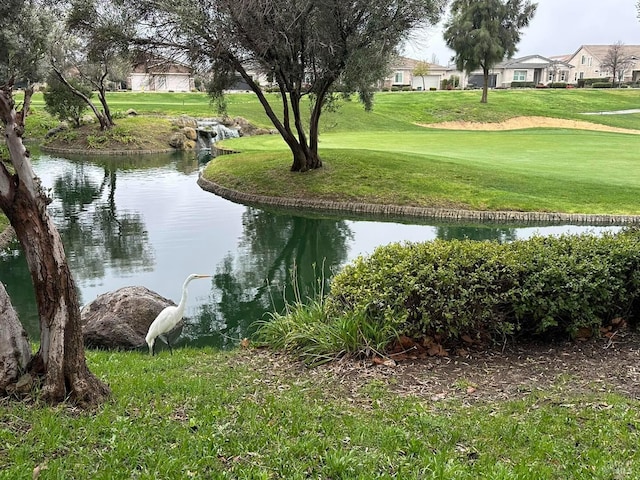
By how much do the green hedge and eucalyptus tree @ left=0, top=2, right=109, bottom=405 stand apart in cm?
269

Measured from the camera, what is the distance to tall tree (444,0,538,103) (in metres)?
50.4

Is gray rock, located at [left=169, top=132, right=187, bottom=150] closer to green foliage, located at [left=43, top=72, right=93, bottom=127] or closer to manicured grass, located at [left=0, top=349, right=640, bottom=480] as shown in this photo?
green foliage, located at [left=43, top=72, right=93, bottom=127]

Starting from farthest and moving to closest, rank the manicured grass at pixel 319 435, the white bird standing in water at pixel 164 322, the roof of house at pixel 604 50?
the roof of house at pixel 604 50 < the white bird standing in water at pixel 164 322 < the manicured grass at pixel 319 435

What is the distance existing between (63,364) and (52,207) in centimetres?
1678

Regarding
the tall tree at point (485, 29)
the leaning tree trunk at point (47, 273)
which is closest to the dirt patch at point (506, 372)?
the leaning tree trunk at point (47, 273)

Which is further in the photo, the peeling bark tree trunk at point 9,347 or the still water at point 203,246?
the still water at point 203,246

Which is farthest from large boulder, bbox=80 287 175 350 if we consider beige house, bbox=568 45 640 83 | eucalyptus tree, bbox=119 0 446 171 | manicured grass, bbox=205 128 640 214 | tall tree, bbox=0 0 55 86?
beige house, bbox=568 45 640 83

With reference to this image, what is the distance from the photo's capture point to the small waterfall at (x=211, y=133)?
40.3 m

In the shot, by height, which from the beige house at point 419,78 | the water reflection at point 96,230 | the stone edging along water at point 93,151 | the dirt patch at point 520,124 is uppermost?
the beige house at point 419,78

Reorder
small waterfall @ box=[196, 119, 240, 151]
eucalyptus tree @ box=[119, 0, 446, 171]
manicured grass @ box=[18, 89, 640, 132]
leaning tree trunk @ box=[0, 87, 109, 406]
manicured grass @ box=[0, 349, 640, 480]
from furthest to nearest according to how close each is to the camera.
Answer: manicured grass @ box=[18, 89, 640, 132], small waterfall @ box=[196, 119, 240, 151], eucalyptus tree @ box=[119, 0, 446, 171], leaning tree trunk @ box=[0, 87, 109, 406], manicured grass @ box=[0, 349, 640, 480]

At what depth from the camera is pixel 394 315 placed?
5824 mm

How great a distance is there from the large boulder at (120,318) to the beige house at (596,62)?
90447mm

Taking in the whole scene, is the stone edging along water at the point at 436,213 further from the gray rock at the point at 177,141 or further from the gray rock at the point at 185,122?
the gray rock at the point at 185,122

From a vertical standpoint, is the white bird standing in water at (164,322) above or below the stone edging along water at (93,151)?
below
